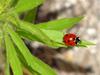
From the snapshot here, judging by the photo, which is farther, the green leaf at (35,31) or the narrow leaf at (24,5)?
the narrow leaf at (24,5)

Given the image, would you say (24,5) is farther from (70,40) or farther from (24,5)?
(70,40)

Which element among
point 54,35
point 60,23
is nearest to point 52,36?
point 54,35

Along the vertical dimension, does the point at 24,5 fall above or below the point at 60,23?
above

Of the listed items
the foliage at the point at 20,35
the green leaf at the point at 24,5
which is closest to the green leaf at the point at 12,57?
the foliage at the point at 20,35

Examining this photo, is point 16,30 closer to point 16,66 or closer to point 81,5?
point 16,66

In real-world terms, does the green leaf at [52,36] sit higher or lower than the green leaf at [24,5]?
lower

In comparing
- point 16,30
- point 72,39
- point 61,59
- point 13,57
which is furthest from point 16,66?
point 61,59

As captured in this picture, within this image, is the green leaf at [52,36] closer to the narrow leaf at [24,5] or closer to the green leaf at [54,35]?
the green leaf at [54,35]

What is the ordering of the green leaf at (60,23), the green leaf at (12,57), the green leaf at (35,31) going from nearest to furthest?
the green leaf at (35,31) → the green leaf at (12,57) → the green leaf at (60,23)
